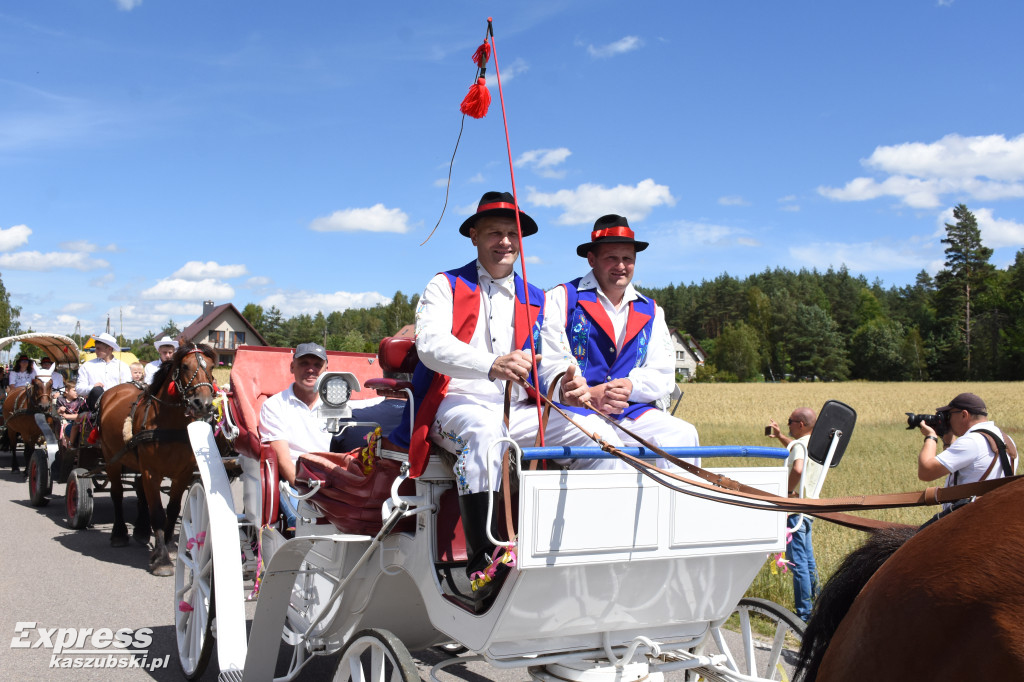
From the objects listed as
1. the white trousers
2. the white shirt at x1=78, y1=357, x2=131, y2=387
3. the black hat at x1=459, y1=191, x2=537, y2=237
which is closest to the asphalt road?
the white trousers

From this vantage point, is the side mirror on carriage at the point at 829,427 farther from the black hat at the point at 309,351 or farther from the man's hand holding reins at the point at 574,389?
the black hat at the point at 309,351

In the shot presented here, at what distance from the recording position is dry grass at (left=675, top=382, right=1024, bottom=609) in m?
7.70

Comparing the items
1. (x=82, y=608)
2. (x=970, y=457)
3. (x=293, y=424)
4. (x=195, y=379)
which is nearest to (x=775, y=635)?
(x=970, y=457)

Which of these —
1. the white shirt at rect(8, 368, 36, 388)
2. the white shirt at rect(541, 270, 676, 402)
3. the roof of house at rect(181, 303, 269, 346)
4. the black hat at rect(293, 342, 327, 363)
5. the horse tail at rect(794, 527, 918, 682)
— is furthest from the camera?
the roof of house at rect(181, 303, 269, 346)

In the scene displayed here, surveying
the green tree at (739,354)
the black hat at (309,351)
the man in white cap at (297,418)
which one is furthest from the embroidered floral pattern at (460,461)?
the green tree at (739,354)

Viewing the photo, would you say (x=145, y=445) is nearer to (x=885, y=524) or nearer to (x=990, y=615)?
(x=885, y=524)

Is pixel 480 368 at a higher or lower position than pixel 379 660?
higher

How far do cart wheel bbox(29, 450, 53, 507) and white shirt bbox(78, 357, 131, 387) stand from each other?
1.05 metres

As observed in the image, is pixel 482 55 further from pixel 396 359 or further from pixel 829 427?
pixel 829 427

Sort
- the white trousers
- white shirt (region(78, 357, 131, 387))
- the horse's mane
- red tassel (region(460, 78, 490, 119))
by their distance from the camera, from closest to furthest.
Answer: the white trousers → red tassel (region(460, 78, 490, 119)) → the horse's mane → white shirt (region(78, 357, 131, 387))

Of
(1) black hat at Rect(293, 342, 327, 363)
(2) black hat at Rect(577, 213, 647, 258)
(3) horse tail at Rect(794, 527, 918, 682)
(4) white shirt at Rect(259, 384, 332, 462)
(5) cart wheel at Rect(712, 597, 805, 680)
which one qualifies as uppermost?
(2) black hat at Rect(577, 213, 647, 258)

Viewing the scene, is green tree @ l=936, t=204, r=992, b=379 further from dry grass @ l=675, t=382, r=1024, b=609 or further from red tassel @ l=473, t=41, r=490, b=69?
red tassel @ l=473, t=41, r=490, b=69

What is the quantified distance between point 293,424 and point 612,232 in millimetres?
2692

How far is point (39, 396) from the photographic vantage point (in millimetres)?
12641
